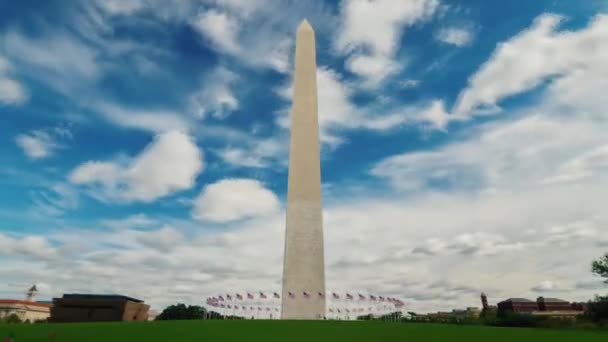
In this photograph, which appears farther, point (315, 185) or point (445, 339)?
point (315, 185)

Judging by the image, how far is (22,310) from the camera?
82625 mm

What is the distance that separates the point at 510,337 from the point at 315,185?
2332 cm

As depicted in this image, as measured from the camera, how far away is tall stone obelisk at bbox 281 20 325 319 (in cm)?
3662

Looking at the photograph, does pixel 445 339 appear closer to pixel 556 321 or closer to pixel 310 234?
pixel 556 321

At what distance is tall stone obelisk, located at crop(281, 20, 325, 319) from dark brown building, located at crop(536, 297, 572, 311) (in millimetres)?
87677

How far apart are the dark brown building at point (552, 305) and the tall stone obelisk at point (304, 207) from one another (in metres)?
87.7

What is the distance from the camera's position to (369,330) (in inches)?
796

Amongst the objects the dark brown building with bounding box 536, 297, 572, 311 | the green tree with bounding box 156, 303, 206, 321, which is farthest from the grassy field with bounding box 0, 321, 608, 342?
the dark brown building with bounding box 536, 297, 572, 311

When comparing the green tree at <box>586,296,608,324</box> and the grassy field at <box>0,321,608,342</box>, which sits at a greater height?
the green tree at <box>586,296,608,324</box>

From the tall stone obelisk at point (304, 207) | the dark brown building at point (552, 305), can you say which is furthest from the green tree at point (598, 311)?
the dark brown building at point (552, 305)

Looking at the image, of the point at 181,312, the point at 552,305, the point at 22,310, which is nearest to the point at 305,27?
the point at 181,312

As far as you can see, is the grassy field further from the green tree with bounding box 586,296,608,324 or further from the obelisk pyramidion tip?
the obelisk pyramidion tip

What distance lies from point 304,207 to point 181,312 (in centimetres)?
2178

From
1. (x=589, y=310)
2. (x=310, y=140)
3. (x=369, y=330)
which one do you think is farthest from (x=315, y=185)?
(x=589, y=310)
